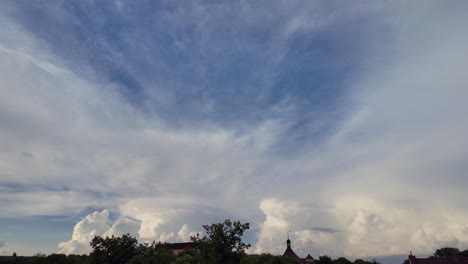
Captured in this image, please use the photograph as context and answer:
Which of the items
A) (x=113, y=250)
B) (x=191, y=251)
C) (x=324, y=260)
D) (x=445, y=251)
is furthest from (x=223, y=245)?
(x=445, y=251)

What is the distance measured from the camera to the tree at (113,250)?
6538 centimetres

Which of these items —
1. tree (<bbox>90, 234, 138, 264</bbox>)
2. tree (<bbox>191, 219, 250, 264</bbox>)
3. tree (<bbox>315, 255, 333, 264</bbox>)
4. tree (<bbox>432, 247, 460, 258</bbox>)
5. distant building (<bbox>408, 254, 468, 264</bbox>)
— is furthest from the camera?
tree (<bbox>432, 247, 460, 258</bbox>)

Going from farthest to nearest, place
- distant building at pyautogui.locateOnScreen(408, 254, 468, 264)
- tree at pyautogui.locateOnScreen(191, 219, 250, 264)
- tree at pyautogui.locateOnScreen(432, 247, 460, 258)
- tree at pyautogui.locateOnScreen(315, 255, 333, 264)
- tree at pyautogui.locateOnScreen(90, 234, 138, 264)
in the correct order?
tree at pyautogui.locateOnScreen(432, 247, 460, 258)
tree at pyautogui.locateOnScreen(315, 255, 333, 264)
distant building at pyautogui.locateOnScreen(408, 254, 468, 264)
tree at pyautogui.locateOnScreen(90, 234, 138, 264)
tree at pyautogui.locateOnScreen(191, 219, 250, 264)

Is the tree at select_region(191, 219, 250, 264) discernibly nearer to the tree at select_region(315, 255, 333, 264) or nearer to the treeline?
the treeline

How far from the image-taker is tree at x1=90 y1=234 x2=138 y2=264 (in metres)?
65.4

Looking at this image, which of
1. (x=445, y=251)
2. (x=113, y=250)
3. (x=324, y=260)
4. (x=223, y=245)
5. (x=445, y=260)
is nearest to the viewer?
(x=223, y=245)

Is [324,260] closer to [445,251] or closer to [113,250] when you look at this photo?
[445,251]

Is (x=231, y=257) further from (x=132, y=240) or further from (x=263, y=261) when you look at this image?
(x=263, y=261)

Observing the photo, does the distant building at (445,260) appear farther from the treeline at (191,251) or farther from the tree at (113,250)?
the tree at (113,250)

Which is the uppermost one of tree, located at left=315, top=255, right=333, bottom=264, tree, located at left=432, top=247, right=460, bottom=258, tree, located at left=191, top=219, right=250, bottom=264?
tree, located at left=432, top=247, right=460, bottom=258

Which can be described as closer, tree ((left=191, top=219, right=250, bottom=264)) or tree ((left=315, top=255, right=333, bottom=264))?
tree ((left=191, top=219, right=250, bottom=264))

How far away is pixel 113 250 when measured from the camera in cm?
6588

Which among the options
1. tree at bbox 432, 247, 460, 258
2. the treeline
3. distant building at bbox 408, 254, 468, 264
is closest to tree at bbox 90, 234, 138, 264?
the treeline

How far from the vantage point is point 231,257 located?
41344mm
